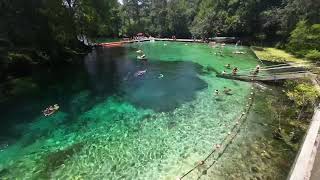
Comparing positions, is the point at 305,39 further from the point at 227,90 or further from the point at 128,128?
the point at 128,128

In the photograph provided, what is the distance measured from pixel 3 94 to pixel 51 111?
994 centimetres

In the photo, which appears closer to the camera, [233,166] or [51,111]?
[233,166]

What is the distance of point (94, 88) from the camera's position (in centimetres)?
3534

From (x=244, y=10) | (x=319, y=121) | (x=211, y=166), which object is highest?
(x=244, y=10)

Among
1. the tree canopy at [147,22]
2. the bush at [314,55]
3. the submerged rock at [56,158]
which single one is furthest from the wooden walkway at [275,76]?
the submerged rock at [56,158]

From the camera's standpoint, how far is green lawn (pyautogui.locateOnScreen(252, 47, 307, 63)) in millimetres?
47312

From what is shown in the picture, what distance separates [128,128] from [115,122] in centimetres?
205

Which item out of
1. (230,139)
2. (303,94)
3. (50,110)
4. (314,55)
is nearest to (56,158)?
(50,110)

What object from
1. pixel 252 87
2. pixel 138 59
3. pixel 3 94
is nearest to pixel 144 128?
pixel 252 87

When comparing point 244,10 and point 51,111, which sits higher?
point 244,10

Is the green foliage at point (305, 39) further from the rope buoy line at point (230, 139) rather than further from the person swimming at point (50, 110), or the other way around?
the person swimming at point (50, 110)

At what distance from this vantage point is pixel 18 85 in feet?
117

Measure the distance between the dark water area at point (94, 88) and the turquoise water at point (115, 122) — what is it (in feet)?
0.38

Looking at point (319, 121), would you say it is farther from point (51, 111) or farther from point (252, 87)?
point (51, 111)
